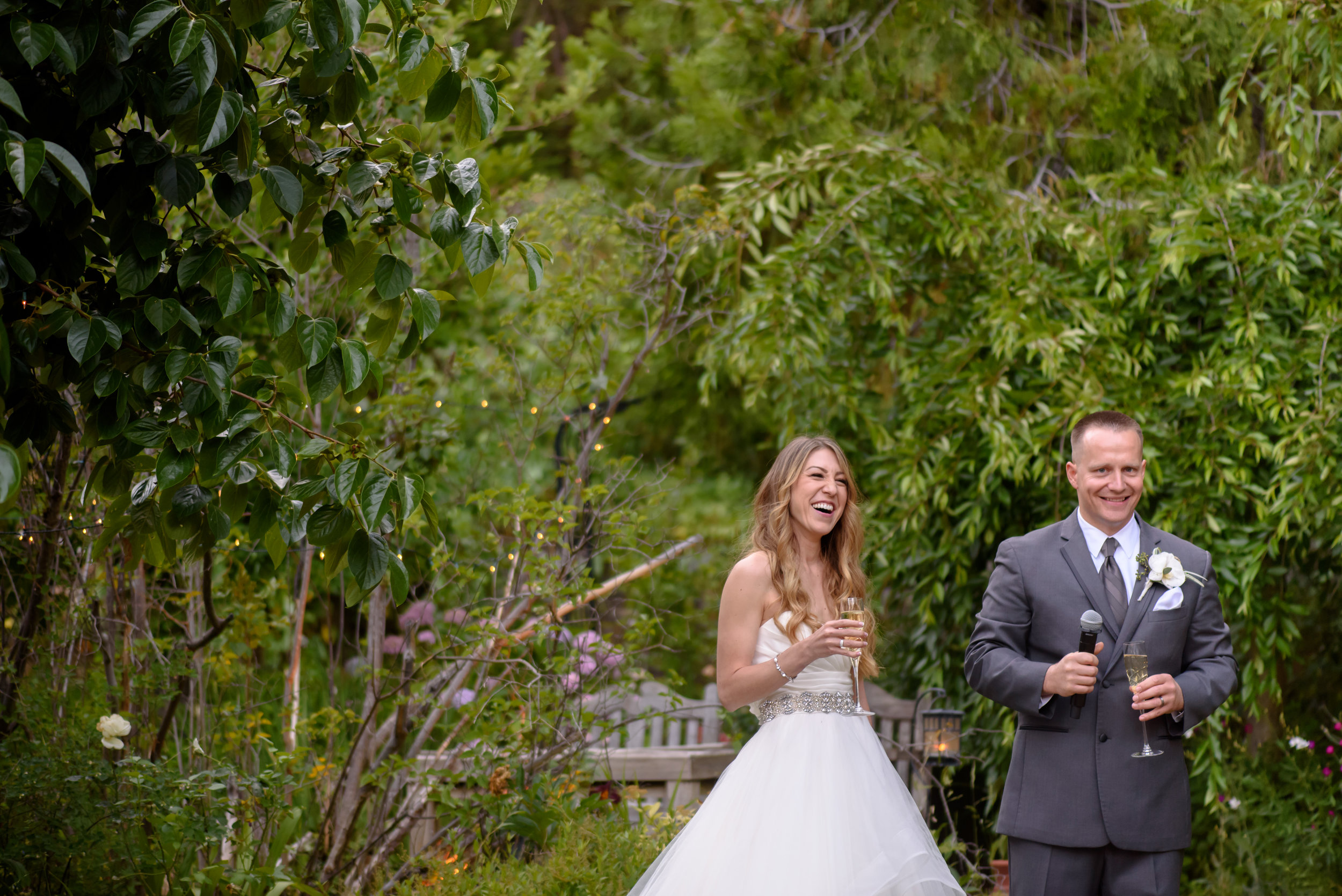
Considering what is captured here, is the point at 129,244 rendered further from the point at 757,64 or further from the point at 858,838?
the point at 757,64

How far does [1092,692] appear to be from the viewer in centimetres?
284

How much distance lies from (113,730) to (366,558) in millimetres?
Answer: 2113

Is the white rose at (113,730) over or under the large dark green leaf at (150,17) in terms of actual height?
under

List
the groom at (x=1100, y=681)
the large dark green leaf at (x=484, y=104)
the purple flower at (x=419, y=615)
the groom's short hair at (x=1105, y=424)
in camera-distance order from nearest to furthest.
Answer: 1. the large dark green leaf at (x=484, y=104)
2. the groom at (x=1100, y=681)
3. the groom's short hair at (x=1105, y=424)
4. the purple flower at (x=419, y=615)

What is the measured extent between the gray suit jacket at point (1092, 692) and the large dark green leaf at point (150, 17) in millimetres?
2236

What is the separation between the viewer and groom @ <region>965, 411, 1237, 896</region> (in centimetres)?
277

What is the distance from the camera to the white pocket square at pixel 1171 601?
9.30ft

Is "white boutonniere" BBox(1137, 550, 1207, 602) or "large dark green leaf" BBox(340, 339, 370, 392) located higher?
"large dark green leaf" BBox(340, 339, 370, 392)

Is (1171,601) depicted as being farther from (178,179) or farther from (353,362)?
(178,179)

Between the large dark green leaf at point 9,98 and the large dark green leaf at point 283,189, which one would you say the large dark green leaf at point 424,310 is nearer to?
the large dark green leaf at point 283,189

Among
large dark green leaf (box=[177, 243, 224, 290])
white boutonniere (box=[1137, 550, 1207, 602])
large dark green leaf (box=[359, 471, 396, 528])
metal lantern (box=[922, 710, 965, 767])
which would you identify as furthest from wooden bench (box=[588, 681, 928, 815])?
large dark green leaf (box=[177, 243, 224, 290])

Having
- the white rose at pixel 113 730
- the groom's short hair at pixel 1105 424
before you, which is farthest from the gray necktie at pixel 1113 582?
the white rose at pixel 113 730

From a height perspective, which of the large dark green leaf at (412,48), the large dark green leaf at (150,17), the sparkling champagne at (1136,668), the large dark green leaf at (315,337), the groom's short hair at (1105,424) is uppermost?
the large dark green leaf at (412,48)

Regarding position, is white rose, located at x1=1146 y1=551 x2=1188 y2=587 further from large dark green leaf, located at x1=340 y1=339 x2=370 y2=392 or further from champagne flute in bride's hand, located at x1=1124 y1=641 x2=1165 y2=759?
large dark green leaf, located at x1=340 y1=339 x2=370 y2=392
